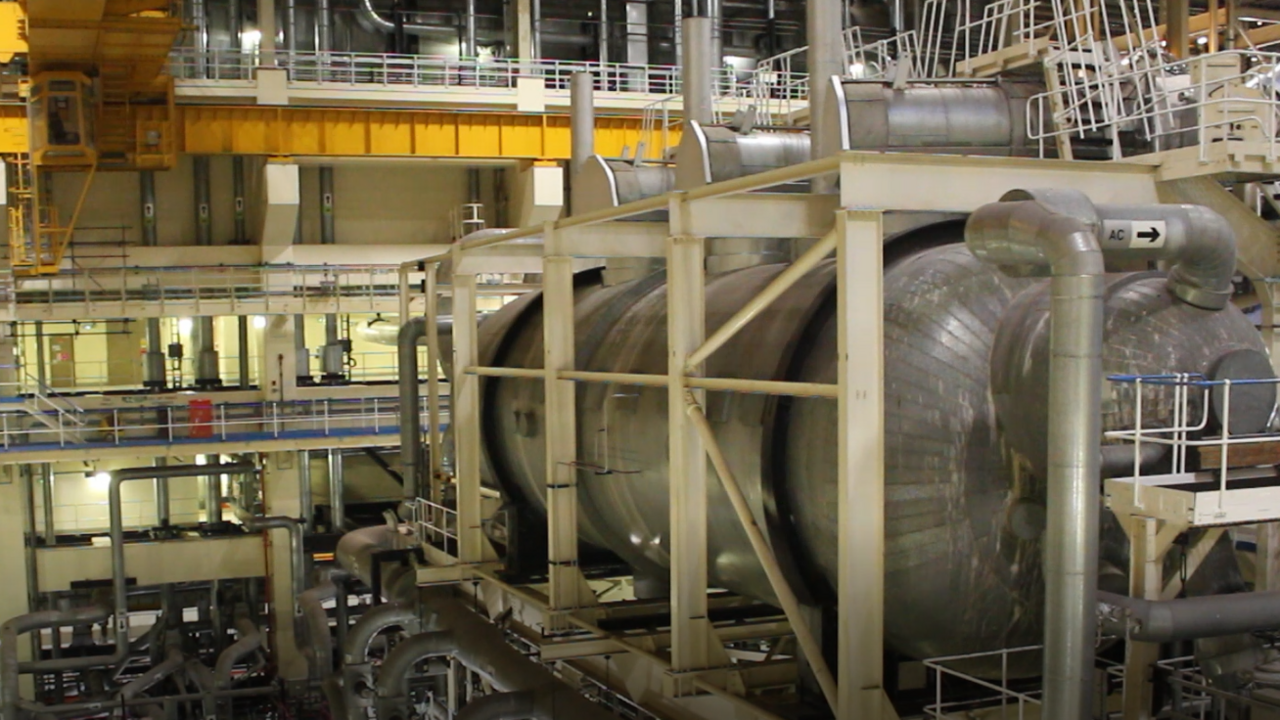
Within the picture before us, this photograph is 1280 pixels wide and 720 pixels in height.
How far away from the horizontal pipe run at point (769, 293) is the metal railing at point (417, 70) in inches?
753

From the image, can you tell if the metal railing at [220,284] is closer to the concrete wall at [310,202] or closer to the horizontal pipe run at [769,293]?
the concrete wall at [310,202]

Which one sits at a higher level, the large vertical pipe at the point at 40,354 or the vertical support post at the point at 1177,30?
the vertical support post at the point at 1177,30

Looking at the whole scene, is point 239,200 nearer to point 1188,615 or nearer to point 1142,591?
point 1142,591

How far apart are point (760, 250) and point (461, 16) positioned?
69.5ft

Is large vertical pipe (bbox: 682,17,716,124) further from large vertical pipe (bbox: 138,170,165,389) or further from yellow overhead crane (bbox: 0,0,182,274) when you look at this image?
large vertical pipe (bbox: 138,170,165,389)

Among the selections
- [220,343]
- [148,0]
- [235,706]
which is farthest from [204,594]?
[148,0]

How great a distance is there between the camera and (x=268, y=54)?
87.1 ft

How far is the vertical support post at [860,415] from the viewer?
6.60 meters

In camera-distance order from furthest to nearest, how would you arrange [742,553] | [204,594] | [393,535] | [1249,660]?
[204,594], [393,535], [742,553], [1249,660]

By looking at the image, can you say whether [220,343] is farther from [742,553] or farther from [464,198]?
[742,553]

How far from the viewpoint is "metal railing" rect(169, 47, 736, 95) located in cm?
2709

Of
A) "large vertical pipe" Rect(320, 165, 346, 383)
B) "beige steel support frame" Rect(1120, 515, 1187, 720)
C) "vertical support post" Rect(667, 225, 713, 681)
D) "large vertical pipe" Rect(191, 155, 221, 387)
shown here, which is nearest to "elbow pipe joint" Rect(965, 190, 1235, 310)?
"beige steel support frame" Rect(1120, 515, 1187, 720)

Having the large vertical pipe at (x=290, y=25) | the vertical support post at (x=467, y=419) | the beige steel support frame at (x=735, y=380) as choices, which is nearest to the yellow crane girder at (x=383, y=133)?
the large vertical pipe at (x=290, y=25)

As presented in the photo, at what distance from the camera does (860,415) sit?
6.62 meters
